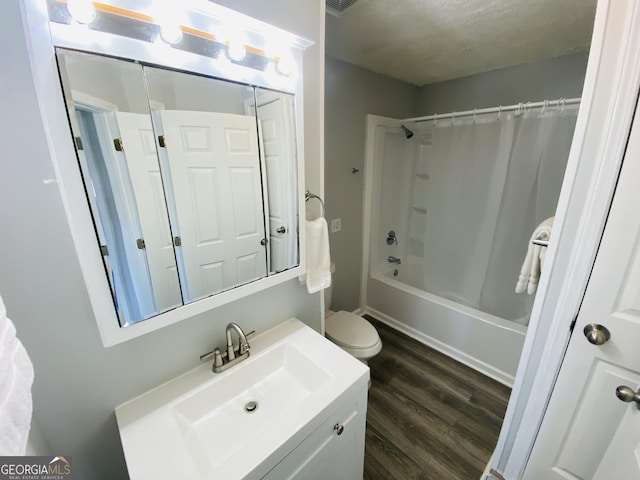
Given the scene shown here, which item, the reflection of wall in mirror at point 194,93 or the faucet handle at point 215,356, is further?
the faucet handle at point 215,356

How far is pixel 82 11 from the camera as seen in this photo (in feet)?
1.98

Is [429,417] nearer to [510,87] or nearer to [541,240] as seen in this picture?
[541,240]

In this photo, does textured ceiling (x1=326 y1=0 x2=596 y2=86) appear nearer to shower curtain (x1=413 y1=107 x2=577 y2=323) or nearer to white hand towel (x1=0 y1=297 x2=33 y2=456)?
shower curtain (x1=413 y1=107 x2=577 y2=323)

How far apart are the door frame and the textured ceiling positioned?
29.5 inches

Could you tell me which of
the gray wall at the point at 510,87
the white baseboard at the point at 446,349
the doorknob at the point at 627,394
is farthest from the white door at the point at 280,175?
the gray wall at the point at 510,87

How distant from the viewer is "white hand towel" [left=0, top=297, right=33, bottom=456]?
295 millimetres

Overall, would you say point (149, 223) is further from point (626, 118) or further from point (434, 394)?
point (434, 394)

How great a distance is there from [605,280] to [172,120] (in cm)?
150

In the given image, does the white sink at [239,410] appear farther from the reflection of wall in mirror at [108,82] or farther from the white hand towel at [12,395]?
the reflection of wall in mirror at [108,82]

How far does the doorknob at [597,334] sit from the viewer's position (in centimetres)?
87

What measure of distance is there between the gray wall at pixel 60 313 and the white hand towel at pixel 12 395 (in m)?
0.41

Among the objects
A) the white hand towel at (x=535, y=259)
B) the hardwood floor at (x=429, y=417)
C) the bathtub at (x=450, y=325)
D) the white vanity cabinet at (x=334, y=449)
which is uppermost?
the white hand towel at (x=535, y=259)

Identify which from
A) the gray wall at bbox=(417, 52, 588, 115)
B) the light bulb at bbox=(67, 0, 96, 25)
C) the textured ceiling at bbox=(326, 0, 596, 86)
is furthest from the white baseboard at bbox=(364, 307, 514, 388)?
the light bulb at bbox=(67, 0, 96, 25)

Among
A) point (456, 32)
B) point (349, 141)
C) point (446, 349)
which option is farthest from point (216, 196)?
point (446, 349)
